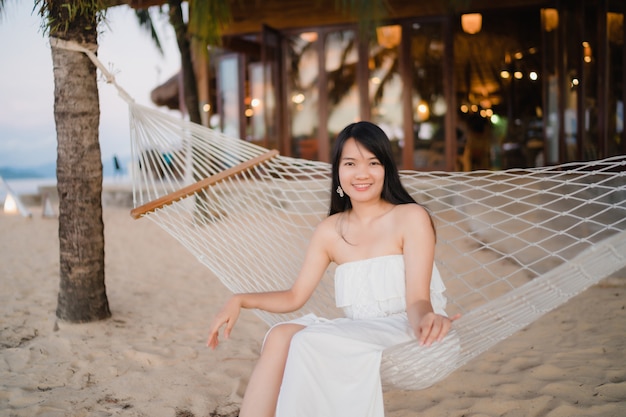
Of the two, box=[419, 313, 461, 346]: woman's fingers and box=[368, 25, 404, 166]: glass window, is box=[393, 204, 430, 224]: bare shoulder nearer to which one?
box=[419, 313, 461, 346]: woman's fingers

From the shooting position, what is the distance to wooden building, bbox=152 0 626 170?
17.8ft

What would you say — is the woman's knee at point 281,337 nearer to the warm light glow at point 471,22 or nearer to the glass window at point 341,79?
the glass window at point 341,79

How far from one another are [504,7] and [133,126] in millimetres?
4835

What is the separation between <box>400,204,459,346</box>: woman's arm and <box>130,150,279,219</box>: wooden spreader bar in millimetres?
851

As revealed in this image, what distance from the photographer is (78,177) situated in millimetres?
2344

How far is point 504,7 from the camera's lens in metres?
5.77

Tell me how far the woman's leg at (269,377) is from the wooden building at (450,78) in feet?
15.1

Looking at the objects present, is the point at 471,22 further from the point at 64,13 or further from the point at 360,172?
the point at 360,172

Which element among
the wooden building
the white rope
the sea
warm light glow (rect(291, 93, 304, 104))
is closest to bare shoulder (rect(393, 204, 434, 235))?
the white rope

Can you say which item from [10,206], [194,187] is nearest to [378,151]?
[194,187]

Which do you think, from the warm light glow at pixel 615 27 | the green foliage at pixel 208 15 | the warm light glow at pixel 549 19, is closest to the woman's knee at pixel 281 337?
the green foliage at pixel 208 15

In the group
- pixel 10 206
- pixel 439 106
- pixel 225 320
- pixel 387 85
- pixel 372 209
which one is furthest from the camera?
pixel 10 206

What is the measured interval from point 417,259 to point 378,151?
0.28 metres

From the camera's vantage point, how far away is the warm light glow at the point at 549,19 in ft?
18.4
